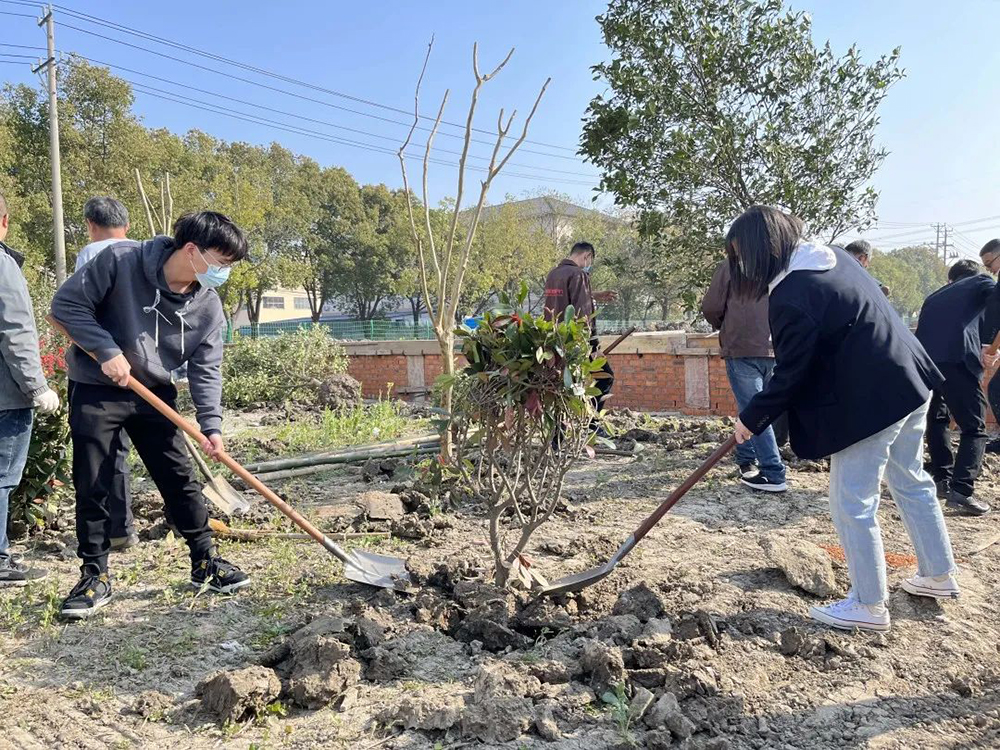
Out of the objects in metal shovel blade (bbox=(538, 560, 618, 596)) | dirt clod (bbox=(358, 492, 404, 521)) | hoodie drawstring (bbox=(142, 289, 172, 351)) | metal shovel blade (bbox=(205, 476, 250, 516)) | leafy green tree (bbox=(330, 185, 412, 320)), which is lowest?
metal shovel blade (bbox=(538, 560, 618, 596))

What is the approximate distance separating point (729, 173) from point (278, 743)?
5394mm

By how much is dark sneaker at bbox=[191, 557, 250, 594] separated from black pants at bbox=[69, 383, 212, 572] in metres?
0.06

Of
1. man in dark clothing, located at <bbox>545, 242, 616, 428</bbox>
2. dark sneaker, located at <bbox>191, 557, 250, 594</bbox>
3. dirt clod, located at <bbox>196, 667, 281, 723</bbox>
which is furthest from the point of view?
man in dark clothing, located at <bbox>545, 242, 616, 428</bbox>

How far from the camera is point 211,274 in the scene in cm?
300

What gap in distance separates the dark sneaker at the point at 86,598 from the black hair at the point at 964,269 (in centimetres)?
519

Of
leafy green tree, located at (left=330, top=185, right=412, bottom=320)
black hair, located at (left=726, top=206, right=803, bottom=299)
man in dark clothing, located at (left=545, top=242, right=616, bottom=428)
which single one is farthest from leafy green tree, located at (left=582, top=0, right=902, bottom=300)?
leafy green tree, located at (left=330, top=185, right=412, bottom=320)

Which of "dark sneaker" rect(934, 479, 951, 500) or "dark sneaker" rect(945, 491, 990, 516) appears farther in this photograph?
"dark sneaker" rect(934, 479, 951, 500)

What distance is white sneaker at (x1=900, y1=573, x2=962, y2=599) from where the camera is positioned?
2992 mm

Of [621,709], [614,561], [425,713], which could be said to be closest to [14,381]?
[425,713]

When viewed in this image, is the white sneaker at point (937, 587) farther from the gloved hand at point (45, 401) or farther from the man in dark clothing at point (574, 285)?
the gloved hand at point (45, 401)

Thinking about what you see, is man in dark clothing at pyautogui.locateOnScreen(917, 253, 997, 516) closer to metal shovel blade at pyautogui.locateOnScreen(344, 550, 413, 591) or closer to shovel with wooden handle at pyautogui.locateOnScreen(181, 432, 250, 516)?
metal shovel blade at pyautogui.locateOnScreen(344, 550, 413, 591)

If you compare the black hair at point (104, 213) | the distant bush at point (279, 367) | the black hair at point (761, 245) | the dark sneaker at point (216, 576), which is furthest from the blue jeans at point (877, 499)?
the distant bush at point (279, 367)

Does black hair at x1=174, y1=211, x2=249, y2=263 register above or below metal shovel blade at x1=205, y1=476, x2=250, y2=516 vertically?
above

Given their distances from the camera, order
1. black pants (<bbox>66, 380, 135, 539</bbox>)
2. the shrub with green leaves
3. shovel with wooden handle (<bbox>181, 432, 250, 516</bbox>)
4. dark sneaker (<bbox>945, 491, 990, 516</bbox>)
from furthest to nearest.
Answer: dark sneaker (<bbox>945, 491, 990, 516</bbox>) → shovel with wooden handle (<bbox>181, 432, 250, 516</bbox>) → black pants (<bbox>66, 380, 135, 539</bbox>) → the shrub with green leaves
